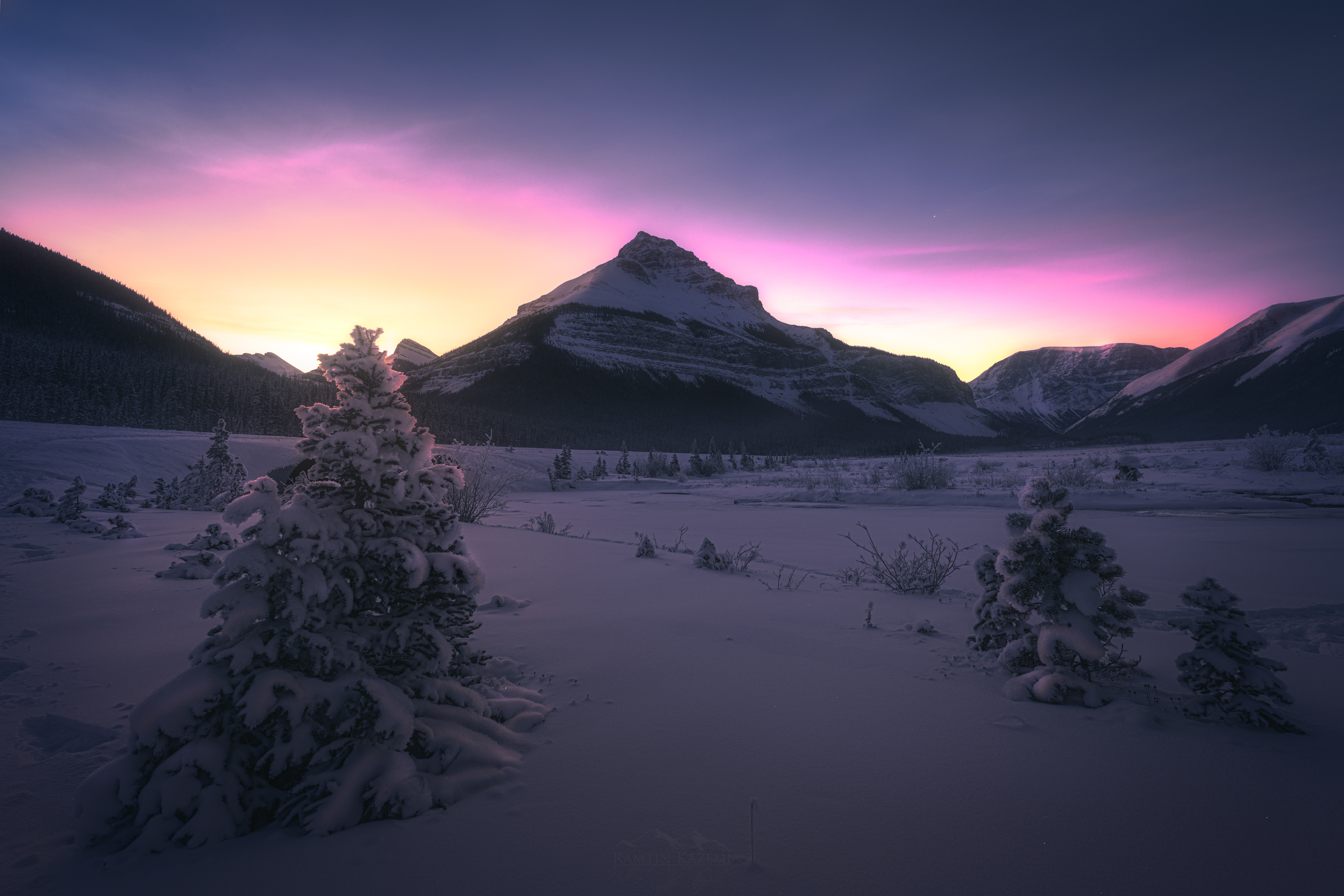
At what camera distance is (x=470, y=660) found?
2.29 m

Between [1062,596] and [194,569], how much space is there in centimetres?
612

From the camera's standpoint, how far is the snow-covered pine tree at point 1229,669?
83.9 inches

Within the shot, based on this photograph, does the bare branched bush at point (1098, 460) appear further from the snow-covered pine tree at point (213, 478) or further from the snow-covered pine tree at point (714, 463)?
the snow-covered pine tree at point (213, 478)

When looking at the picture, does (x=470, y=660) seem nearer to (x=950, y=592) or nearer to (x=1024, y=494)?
(x=1024, y=494)

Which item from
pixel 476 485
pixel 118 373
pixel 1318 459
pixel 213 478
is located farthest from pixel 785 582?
pixel 118 373

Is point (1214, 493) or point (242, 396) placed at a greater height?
point (242, 396)

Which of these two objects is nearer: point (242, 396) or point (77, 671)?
point (77, 671)

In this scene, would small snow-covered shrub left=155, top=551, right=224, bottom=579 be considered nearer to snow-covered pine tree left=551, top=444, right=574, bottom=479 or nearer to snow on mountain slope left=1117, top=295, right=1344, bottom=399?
snow-covered pine tree left=551, top=444, right=574, bottom=479

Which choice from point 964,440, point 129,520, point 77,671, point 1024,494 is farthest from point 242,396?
point 964,440

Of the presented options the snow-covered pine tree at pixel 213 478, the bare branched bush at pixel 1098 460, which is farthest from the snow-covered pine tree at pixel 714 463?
the snow-covered pine tree at pixel 213 478

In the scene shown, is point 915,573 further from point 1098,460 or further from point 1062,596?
point 1098,460

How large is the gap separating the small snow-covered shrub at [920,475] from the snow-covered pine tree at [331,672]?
13030 mm

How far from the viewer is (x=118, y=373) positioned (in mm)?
44656

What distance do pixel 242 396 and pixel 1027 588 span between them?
58.0 metres
